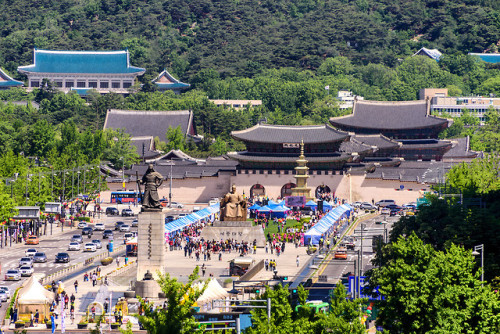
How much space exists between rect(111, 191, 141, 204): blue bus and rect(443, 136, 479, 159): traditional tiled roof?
51.6 m

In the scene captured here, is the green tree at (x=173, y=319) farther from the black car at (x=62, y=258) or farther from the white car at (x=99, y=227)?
the white car at (x=99, y=227)

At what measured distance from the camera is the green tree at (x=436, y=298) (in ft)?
192

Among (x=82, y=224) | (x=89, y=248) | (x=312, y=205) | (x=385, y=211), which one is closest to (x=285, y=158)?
(x=385, y=211)

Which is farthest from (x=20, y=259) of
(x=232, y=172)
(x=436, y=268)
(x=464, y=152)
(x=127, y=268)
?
(x=464, y=152)

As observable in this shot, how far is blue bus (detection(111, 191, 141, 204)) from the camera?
162 metres

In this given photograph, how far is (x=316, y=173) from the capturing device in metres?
170

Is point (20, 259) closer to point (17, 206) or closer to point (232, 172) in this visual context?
point (17, 206)

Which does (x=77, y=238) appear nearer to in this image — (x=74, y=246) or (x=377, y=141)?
(x=74, y=246)

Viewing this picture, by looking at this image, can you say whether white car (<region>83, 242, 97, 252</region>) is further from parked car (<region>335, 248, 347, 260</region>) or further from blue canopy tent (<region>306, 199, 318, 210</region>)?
blue canopy tent (<region>306, 199, 318, 210</region>)

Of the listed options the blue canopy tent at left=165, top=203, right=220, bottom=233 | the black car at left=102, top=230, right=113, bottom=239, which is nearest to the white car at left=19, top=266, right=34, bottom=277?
the blue canopy tent at left=165, top=203, right=220, bottom=233

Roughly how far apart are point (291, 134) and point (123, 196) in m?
24.1

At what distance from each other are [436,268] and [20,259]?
4739 centimetres

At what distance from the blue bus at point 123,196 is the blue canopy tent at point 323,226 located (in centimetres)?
3048

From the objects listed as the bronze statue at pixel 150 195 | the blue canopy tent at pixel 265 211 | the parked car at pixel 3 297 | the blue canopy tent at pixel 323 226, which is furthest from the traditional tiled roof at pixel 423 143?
the parked car at pixel 3 297
